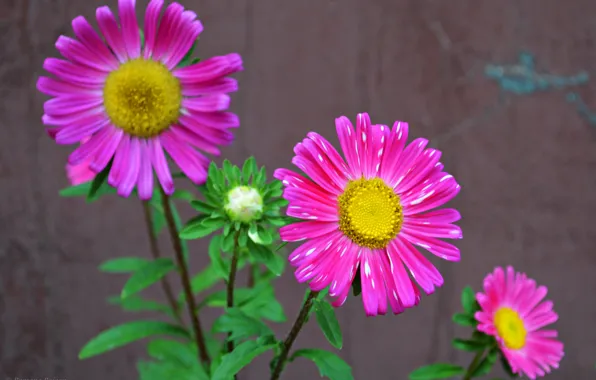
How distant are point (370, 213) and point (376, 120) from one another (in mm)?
600

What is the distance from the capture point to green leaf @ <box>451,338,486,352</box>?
687 millimetres

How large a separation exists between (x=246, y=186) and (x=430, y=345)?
0.81 meters

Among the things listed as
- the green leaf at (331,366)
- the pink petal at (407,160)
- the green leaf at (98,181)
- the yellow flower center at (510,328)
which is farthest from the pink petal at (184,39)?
the yellow flower center at (510,328)

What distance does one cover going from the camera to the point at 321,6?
3.59 ft

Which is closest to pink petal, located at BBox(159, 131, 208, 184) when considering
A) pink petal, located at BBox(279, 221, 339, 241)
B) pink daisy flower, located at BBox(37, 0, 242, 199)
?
pink daisy flower, located at BBox(37, 0, 242, 199)

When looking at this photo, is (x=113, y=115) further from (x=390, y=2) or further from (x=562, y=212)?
(x=562, y=212)

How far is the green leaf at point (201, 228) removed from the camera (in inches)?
22.0

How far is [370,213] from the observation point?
22.5 inches

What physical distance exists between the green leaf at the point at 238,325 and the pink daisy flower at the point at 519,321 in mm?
246

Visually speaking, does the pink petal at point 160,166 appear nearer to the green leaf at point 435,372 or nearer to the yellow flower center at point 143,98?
the yellow flower center at point 143,98

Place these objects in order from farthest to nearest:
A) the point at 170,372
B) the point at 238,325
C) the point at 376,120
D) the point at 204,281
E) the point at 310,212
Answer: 1. the point at 376,120
2. the point at 204,281
3. the point at 170,372
4. the point at 238,325
5. the point at 310,212

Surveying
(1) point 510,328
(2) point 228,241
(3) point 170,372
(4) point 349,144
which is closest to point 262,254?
(2) point 228,241

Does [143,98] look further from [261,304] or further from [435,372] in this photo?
[435,372]

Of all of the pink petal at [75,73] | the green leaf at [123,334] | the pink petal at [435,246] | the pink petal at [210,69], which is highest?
the pink petal at [210,69]
